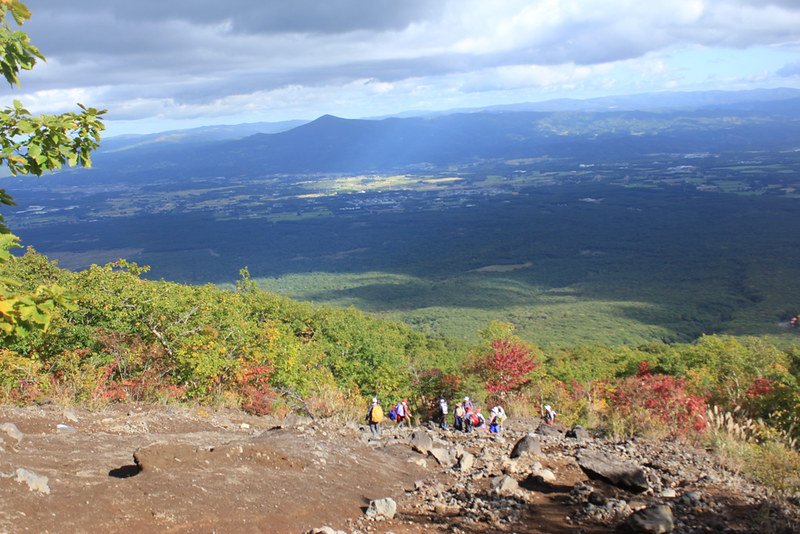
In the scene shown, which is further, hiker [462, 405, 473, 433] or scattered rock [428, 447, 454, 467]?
hiker [462, 405, 473, 433]

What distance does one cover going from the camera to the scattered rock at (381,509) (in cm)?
683

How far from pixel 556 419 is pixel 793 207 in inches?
7149

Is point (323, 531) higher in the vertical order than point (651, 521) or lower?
higher

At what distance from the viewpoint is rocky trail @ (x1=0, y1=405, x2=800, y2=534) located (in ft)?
19.7

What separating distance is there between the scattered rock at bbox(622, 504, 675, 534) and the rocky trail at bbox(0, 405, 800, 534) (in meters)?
0.02

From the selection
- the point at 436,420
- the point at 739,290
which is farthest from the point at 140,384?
the point at 739,290

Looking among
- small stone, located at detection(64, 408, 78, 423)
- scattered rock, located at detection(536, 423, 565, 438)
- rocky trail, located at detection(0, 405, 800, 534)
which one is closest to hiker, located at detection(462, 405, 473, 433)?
scattered rock, located at detection(536, 423, 565, 438)

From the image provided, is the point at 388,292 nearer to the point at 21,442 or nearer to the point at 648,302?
the point at 648,302

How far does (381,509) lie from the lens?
271 inches

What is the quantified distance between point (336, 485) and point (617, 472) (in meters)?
4.26

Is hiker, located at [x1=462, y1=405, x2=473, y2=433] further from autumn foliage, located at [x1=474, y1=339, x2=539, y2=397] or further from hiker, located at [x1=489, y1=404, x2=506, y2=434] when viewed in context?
autumn foliage, located at [x1=474, y1=339, x2=539, y2=397]

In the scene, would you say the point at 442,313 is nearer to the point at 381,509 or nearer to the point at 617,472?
the point at 617,472

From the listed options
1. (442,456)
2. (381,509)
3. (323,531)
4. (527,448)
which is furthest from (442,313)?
(323,531)

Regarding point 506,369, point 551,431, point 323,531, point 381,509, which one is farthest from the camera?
point 506,369
